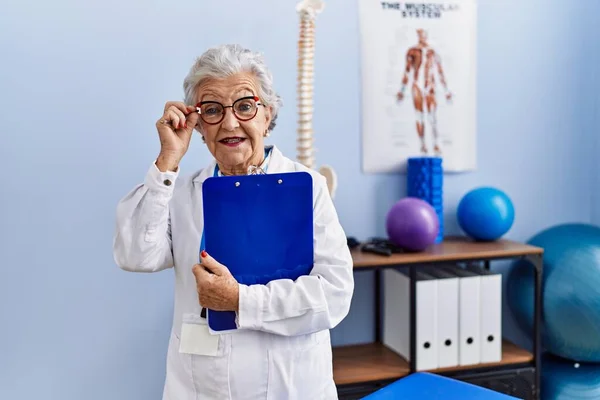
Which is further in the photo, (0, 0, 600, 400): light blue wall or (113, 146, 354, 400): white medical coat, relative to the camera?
(0, 0, 600, 400): light blue wall

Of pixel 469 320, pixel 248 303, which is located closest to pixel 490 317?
pixel 469 320

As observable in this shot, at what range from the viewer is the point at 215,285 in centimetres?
127

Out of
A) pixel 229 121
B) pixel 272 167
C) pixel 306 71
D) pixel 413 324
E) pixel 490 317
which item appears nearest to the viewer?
pixel 229 121

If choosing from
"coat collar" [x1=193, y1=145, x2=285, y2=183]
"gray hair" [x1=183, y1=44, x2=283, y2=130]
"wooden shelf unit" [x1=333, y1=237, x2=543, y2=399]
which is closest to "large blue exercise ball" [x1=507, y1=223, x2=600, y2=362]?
"wooden shelf unit" [x1=333, y1=237, x2=543, y2=399]

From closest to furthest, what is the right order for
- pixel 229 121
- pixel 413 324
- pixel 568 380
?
A: 1. pixel 229 121
2. pixel 413 324
3. pixel 568 380

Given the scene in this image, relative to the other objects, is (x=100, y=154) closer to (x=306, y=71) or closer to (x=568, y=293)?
(x=306, y=71)

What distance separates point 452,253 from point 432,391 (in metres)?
0.97

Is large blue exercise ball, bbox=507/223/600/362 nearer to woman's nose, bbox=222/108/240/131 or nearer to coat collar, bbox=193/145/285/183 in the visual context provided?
coat collar, bbox=193/145/285/183

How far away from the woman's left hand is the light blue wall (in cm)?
120

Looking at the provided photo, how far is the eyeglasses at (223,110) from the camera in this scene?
4.57 ft

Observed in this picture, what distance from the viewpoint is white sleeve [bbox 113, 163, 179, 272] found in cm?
132

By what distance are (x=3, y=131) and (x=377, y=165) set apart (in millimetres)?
1419

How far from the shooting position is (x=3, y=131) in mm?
2234

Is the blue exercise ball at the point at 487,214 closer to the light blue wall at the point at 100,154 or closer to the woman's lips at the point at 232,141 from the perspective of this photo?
the light blue wall at the point at 100,154
